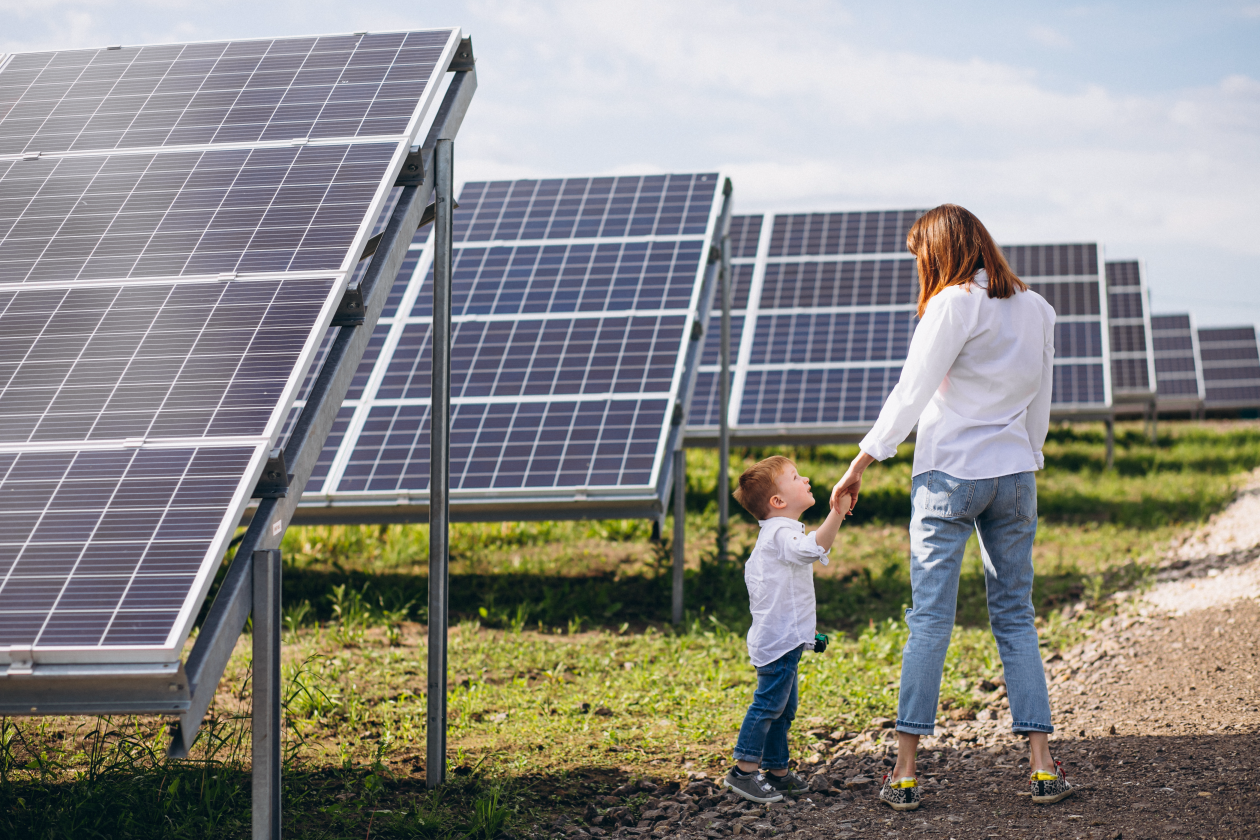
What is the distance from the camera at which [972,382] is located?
395 centimetres

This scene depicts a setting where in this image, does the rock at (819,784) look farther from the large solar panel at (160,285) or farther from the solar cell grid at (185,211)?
the solar cell grid at (185,211)

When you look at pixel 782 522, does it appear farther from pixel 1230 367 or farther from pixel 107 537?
pixel 1230 367

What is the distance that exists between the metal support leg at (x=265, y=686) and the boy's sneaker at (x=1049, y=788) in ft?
9.13

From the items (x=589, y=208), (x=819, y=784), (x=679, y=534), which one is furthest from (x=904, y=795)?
(x=589, y=208)

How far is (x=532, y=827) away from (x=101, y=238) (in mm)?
2962

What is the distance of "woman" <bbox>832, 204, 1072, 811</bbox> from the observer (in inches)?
153

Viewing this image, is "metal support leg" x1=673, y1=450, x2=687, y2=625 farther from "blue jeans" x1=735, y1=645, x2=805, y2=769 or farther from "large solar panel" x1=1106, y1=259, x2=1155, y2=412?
"large solar panel" x1=1106, y1=259, x2=1155, y2=412

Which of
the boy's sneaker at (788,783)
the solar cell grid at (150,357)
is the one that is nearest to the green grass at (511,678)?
the boy's sneaker at (788,783)

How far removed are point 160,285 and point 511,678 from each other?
3532mm

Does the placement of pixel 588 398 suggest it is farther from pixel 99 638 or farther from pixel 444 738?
pixel 99 638

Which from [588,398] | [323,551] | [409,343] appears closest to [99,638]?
[588,398]

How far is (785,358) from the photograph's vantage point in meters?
13.2

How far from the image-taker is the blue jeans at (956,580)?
12.9 ft

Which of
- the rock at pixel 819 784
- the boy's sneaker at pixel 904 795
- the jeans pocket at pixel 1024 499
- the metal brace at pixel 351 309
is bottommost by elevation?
the rock at pixel 819 784
